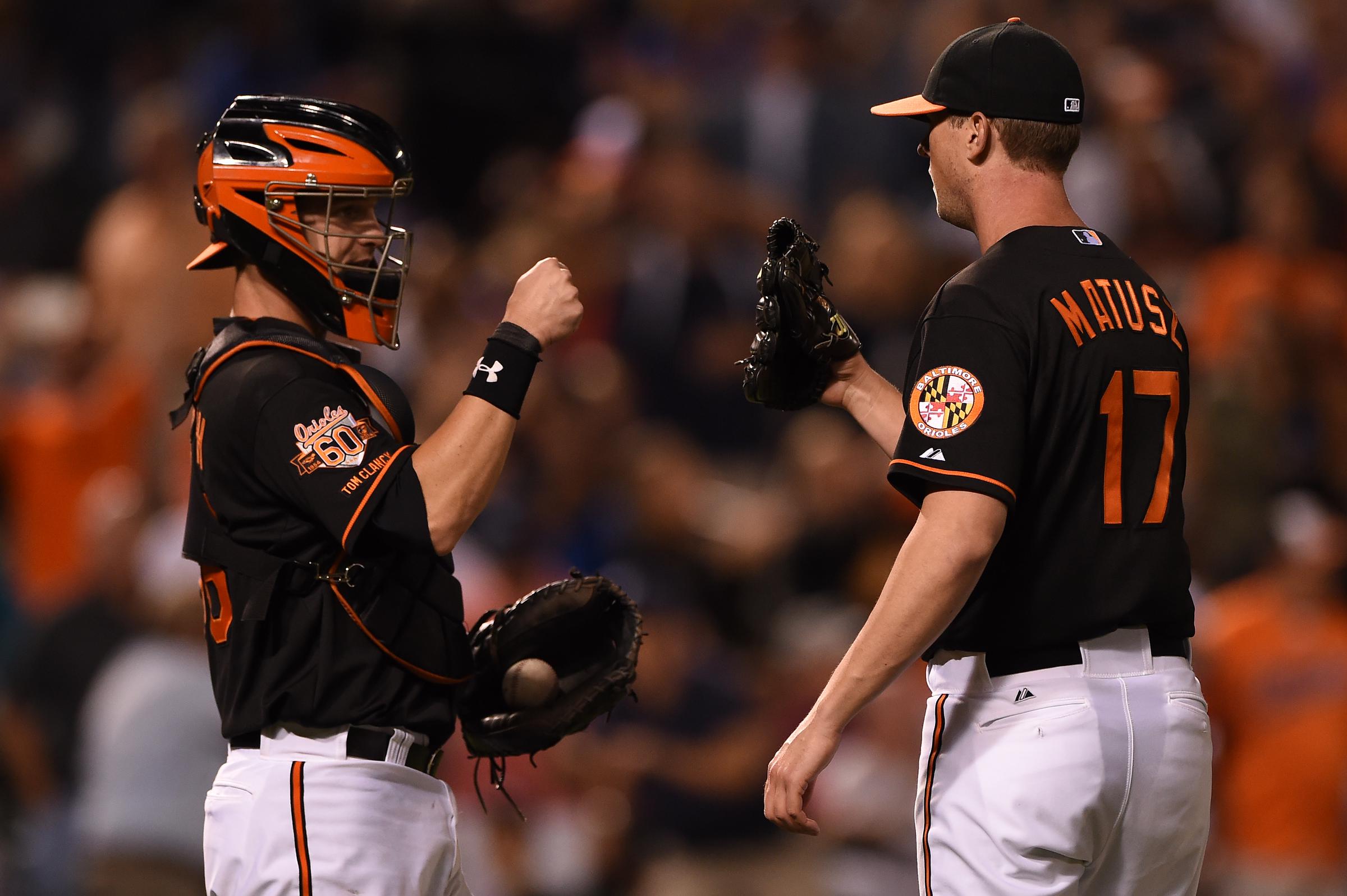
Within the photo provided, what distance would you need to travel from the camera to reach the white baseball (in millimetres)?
3893

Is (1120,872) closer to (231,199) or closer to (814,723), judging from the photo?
(814,723)

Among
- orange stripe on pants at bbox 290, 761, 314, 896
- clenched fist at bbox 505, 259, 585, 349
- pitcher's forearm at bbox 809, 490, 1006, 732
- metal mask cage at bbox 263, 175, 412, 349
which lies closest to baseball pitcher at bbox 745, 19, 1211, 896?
pitcher's forearm at bbox 809, 490, 1006, 732

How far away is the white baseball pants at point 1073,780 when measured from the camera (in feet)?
10.5

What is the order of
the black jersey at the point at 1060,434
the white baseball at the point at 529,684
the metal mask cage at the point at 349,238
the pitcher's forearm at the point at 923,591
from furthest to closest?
the white baseball at the point at 529,684 → the metal mask cage at the point at 349,238 → the black jersey at the point at 1060,434 → the pitcher's forearm at the point at 923,591

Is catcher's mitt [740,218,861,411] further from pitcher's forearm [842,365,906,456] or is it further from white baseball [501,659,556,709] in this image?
white baseball [501,659,556,709]

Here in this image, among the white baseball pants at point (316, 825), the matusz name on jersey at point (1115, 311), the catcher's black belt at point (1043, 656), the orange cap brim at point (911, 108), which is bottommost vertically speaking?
the white baseball pants at point (316, 825)

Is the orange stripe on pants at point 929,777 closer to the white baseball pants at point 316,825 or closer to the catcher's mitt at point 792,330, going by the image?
the catcher's mitt at point 792,330

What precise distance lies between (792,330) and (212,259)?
1376 mm

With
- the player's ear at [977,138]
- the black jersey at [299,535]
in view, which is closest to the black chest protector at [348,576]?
the black jersey at [299,535]

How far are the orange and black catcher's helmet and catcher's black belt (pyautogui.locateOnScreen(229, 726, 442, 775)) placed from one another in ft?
2.96

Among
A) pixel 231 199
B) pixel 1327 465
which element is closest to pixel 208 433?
pixel 231 199

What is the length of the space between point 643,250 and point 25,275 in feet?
14.0

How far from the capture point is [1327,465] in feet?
26.5

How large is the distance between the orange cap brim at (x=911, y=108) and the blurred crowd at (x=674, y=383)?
367 cm
